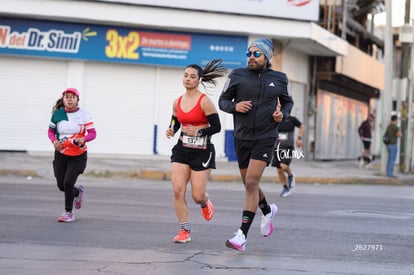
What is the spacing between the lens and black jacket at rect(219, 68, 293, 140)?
7852 mm

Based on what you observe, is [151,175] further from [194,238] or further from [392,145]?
[194,238]

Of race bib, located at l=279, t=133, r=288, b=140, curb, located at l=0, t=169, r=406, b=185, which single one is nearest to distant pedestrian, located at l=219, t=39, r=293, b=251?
race bib, located at l=279, t=133, r=288, b=140

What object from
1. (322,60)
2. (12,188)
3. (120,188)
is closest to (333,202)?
(120,188)

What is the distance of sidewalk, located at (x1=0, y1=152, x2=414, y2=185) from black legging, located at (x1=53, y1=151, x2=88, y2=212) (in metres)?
9.51

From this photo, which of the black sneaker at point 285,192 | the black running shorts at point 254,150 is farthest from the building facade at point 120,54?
the black running shorts at point 254,150

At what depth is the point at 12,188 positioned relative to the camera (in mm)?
15242

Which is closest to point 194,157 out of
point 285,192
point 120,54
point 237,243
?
point 237,243

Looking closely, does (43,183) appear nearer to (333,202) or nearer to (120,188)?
(120,188)

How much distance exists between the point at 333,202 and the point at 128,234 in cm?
644

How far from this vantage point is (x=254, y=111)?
7.85m

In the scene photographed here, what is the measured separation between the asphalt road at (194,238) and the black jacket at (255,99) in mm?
1206

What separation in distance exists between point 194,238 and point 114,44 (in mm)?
16668

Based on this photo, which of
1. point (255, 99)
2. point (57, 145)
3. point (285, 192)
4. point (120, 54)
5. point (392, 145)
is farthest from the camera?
point (120, 54)

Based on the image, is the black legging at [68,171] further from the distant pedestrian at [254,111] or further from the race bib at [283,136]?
the race bib at [283,136]
